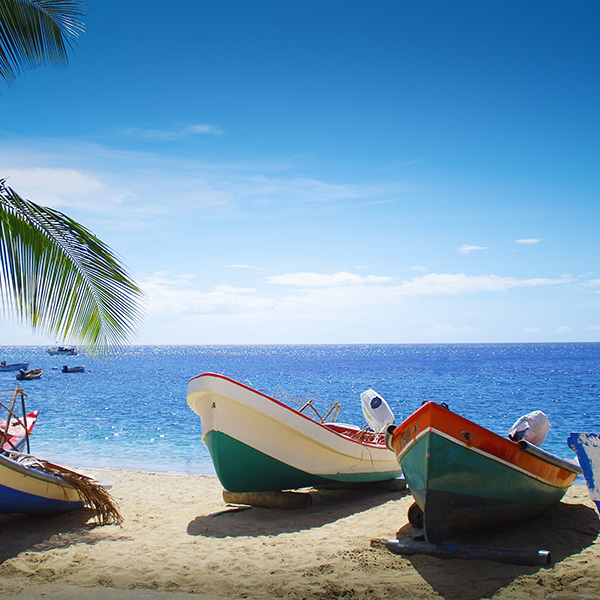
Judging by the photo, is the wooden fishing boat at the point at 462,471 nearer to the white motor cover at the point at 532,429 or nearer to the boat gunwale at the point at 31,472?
the white motor cover at the point at 532,429

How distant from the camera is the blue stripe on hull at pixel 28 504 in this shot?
6637mm

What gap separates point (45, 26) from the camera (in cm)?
591

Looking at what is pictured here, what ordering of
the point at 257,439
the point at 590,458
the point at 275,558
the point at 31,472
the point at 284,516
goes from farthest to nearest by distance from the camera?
1. the point at 257,439
2. the point at 284,516
3. the point at 31,472
4. the point at 275,558
5. the point at 590,458

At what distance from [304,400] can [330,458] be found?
1974mm

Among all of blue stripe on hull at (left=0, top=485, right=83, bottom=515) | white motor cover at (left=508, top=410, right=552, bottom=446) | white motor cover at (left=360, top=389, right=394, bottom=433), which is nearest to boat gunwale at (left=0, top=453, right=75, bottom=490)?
blue stripe on hull at (left=0, top=485, right=83, bottom=515)

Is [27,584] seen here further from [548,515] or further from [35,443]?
[35,443]

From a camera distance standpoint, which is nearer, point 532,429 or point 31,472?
point 31,472

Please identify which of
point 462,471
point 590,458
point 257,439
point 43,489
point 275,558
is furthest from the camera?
point 257,439

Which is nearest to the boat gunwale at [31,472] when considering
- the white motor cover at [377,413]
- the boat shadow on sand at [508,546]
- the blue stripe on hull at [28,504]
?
the blue stripe on hull at [28,504]

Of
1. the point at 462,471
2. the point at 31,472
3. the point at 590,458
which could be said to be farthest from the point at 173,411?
the point at 590,458

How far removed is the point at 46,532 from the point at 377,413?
6694 mm

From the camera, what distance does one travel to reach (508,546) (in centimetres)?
606

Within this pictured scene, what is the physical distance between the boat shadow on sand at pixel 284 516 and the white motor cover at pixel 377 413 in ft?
5.93

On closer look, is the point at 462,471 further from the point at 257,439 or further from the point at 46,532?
the point at 46,532
